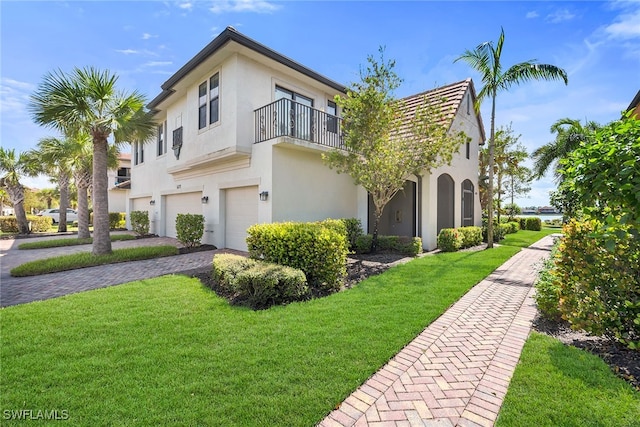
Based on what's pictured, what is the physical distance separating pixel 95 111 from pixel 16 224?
57.5 ft

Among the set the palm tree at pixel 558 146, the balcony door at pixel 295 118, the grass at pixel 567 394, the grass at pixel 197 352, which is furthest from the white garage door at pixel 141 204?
the palm tree at pixel 558 146

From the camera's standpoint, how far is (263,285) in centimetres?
531

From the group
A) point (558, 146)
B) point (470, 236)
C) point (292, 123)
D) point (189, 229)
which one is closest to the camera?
point (292, 123)

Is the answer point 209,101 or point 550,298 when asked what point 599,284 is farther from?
point 209,101

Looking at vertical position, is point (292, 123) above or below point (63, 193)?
above

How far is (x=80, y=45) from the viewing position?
9.25 meters

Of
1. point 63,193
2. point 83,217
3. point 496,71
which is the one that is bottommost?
point 83,217

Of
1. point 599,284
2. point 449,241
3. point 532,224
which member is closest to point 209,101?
point 449,241

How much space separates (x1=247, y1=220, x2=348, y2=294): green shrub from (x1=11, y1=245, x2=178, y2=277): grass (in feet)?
19.2

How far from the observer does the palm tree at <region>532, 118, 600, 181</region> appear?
1617 centimetres

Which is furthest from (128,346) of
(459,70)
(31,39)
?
(459,70)

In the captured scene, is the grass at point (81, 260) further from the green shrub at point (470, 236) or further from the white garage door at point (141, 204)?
the green shrub at point (470, 236)

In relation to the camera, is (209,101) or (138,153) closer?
(209,101)

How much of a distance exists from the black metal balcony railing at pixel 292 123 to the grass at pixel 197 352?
6.44 meters
